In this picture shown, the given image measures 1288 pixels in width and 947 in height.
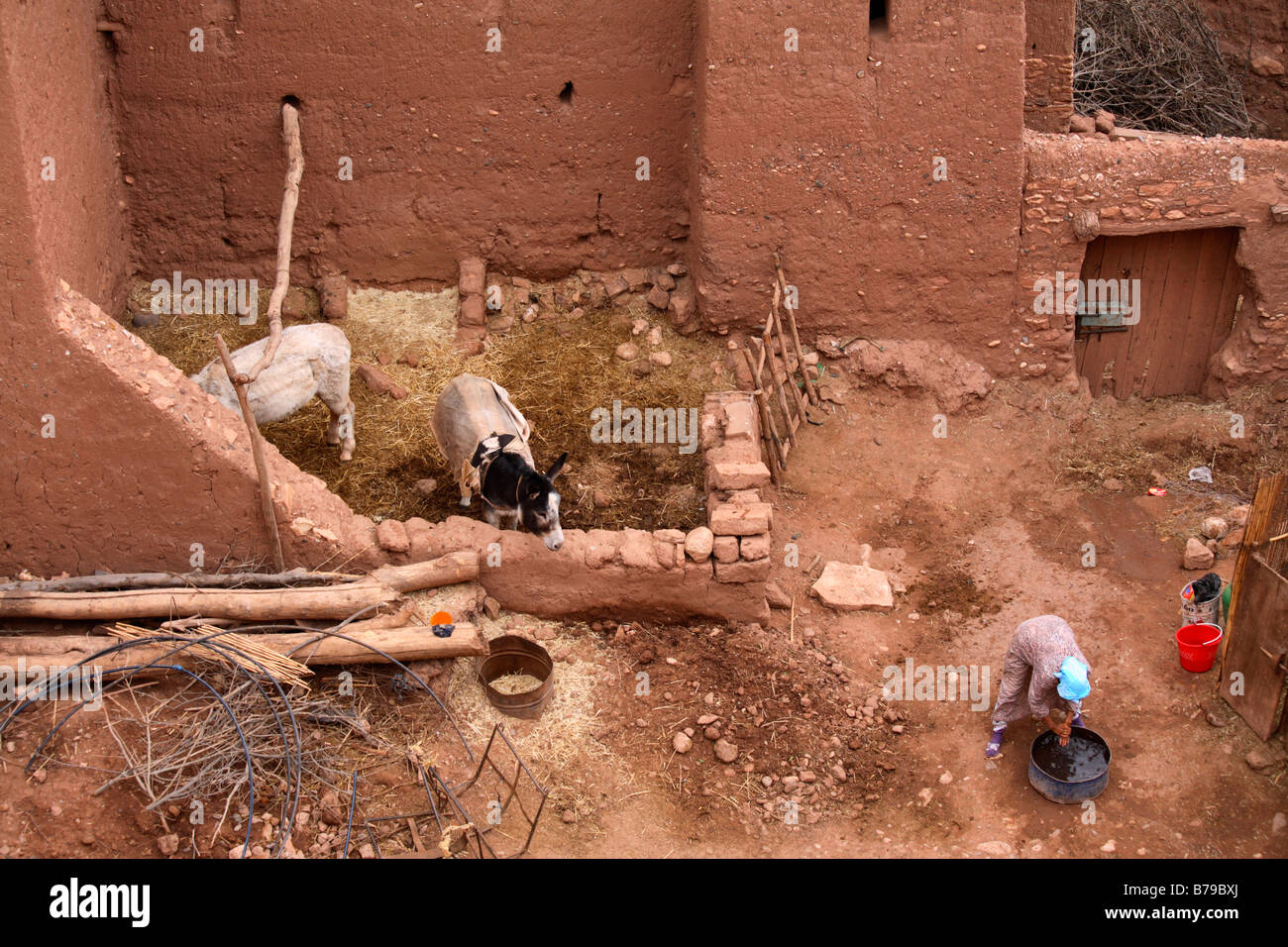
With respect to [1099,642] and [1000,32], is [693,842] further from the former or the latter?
[1000,32]

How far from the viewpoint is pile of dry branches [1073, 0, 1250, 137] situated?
44.8ft

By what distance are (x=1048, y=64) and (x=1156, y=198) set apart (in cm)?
183

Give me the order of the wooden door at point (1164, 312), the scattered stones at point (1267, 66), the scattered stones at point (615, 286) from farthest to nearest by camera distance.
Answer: the scattered stones at point (1267, 66) → the scattered stones at point (615, 286) → the wooden door at point (1164, 312)

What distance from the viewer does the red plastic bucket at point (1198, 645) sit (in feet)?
27.0

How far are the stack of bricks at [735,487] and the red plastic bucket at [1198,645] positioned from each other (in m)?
2.82

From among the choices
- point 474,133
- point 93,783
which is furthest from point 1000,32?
point 93,783

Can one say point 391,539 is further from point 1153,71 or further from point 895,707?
point 1153,71

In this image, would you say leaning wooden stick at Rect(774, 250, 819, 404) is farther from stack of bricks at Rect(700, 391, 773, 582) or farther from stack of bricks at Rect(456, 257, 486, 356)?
stack of bricks at Rect(456, 257, 486, 356)

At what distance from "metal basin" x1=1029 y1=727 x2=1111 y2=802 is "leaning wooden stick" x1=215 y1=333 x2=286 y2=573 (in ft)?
16.1

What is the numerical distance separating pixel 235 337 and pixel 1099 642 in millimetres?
7367

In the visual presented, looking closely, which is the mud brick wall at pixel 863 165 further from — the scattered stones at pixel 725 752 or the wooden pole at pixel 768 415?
the scattered stones at pixel 725 752

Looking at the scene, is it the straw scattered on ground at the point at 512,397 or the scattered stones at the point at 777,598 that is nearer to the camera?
the scattered stones at the point at 777,598

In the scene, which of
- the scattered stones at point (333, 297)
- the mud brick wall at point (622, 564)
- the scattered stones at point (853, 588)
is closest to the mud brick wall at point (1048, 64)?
the scattered stones at point (853, 588)

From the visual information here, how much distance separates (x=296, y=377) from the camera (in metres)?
9.40
